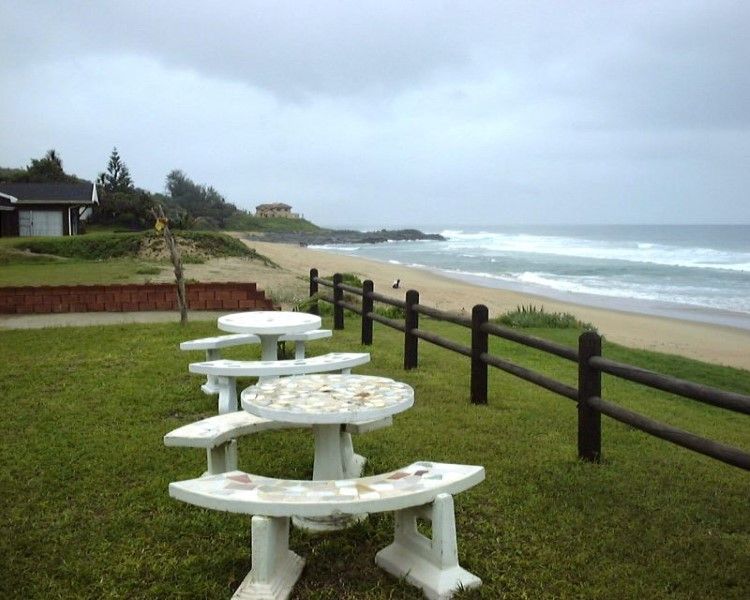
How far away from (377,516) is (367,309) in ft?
18.0

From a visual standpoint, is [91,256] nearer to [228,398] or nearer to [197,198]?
[228,398]

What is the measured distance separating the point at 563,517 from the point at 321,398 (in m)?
1.46

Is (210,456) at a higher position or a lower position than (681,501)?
higher

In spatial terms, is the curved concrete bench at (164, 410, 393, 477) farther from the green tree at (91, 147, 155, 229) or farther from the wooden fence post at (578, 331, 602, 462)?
the green tree at (91, 147, 155, 229)

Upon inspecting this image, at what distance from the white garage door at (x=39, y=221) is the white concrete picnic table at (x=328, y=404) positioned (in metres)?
34.6

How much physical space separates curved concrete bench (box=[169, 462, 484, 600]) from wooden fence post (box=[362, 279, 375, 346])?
587 cm

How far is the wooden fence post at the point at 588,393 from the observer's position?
4.61 metres

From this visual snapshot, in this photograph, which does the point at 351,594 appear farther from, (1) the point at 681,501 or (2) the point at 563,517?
(1) the point at 681,501

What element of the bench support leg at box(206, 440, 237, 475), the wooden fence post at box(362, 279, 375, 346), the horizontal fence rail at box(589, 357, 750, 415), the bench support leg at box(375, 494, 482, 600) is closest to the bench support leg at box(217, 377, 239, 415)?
the bench support leg at box(206, 440, 237, 475)

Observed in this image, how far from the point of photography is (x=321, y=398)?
370cm

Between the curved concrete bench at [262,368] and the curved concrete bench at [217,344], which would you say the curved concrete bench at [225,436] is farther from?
the curved concrete bench at [217,344]

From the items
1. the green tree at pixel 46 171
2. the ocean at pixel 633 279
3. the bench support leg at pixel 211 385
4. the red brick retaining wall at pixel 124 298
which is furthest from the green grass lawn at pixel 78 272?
the green tree at pixel 46 171

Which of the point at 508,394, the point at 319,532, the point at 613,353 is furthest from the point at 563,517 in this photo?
the point at 613,353

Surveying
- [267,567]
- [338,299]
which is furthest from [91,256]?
[267,567]
